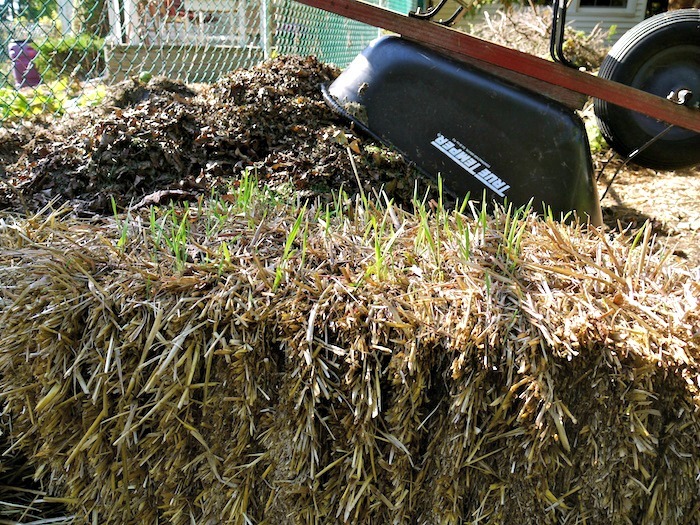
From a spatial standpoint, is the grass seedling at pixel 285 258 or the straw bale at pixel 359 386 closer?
the straw bale at pixel 359 386

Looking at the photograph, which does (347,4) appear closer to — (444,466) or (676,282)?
(676,282)

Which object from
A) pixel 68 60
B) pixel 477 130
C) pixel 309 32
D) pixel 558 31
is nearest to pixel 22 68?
pixel 68 60

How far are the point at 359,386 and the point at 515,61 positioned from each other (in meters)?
1.76

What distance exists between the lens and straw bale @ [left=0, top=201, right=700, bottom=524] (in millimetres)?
1391

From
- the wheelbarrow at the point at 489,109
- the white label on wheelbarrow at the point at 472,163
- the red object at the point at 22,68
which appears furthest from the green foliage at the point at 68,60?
the white label on wheelbarrow at the point at 472,163

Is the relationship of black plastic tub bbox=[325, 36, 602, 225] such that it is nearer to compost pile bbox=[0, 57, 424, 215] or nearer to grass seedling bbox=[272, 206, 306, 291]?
compost pile bbox=[0, 57, 424, 215]

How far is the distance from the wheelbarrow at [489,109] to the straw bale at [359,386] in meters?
1.03

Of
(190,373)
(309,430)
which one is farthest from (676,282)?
(190,373)

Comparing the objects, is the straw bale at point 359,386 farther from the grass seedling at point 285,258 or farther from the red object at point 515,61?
the red object at point 515,61

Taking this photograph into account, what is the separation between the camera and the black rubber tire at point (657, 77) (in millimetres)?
2893

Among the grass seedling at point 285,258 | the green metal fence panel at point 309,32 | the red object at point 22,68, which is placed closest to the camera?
the grass seedling at point 285,258

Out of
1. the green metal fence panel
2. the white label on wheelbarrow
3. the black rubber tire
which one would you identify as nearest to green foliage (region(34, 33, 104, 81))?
the green metal fence panel

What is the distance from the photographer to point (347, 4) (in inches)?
105

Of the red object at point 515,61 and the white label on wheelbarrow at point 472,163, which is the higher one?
the red object at point 515,61
